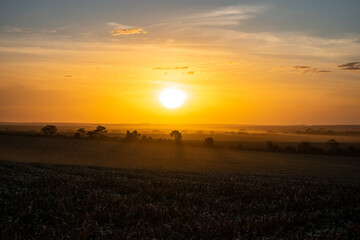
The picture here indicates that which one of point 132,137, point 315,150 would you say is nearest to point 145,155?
point 132,137

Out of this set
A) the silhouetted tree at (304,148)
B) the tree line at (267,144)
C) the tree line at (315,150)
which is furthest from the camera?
the silhouetted tree at (304,148)

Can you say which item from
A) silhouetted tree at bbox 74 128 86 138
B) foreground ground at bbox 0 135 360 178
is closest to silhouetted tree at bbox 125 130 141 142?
foreground ground at bbox 0 135 360 178

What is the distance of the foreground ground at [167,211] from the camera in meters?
7.93

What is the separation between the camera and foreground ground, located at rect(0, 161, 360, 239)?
26.0ft

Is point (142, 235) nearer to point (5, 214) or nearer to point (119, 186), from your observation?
point (5, 214)

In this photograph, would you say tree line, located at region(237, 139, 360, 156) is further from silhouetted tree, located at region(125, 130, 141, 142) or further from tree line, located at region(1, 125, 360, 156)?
silhouetted tree, located at region(125, 130, 141, 142)

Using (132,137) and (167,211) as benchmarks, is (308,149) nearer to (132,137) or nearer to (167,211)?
(132,137)

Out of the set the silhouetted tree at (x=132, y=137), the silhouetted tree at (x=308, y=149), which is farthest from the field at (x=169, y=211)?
the silhouetted tree at (x=132, y=137)

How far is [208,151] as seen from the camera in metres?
67.9

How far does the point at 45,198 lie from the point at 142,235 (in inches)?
162

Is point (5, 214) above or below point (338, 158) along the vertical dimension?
above

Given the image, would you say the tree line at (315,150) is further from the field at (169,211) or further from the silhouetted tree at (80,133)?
the field at (169,211)

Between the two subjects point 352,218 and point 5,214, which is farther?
point 352,218

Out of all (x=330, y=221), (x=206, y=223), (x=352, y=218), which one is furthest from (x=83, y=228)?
(x=352, y=218)
